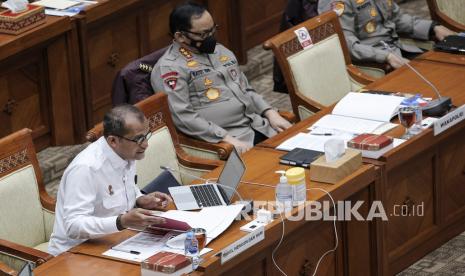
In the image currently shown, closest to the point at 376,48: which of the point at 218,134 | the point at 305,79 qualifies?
the point at 305,79

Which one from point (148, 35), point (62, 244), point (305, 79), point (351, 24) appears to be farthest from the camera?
point (148, 35)

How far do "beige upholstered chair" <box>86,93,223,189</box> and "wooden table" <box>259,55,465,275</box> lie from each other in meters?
0.36

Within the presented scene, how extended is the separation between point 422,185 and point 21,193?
195 centimetres

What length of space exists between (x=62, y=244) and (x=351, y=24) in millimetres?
2772

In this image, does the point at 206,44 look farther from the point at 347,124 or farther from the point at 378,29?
the point at 378,29

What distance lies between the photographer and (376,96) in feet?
20.5

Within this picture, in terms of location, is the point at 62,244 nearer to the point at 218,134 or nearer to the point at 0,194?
the point at 0,194

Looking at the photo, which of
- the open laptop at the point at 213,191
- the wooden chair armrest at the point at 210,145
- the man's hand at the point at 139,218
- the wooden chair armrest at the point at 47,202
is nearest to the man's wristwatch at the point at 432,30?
the wooden chair armrest at the point at 210,145

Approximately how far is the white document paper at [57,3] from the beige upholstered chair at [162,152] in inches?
71.3

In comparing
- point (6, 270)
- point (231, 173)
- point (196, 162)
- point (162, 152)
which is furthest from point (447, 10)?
point (6, 270)

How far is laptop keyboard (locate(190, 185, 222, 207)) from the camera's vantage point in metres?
→ 5.20

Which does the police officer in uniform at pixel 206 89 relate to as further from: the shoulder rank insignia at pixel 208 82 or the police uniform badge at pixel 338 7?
the police uniform badge at pixel 338 7

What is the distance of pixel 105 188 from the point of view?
5066 mm

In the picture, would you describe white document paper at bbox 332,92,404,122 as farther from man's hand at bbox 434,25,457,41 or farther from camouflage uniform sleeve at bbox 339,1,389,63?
man's hand at bbox 434,25,457,41
